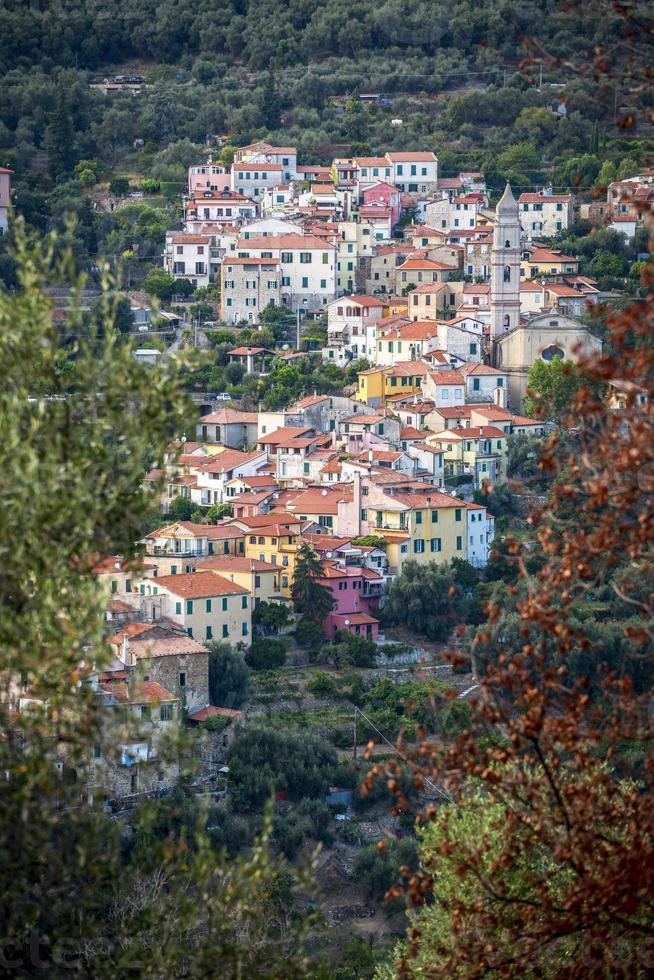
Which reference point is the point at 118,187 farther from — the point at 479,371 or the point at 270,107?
the point at 479,371

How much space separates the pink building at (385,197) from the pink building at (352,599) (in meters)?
25.8

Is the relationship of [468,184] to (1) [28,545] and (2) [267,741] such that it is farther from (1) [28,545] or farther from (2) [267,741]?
(1) [28,545]

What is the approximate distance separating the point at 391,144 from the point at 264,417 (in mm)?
29236

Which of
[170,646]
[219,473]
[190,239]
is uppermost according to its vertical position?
[190,239]

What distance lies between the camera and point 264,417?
48312 mm

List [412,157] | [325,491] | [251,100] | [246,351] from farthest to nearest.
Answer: [251,100] < [412,157] < [246,351] < [325,491]

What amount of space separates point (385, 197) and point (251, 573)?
92.5 feet

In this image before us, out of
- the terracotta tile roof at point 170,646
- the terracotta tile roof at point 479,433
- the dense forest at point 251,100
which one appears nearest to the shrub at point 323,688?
the terracotta tile roof at point 170,646

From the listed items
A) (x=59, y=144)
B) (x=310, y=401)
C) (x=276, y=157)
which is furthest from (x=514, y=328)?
(x=59, y=144)

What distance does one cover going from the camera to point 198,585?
126 ft

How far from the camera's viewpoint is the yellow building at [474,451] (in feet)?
155

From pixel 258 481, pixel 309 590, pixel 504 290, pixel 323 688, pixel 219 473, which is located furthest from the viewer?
pixel 504 290

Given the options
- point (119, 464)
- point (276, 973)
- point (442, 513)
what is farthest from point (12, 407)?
point (442, 513)

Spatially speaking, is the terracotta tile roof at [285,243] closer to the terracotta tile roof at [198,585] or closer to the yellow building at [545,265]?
the yellow building at [545,265]
